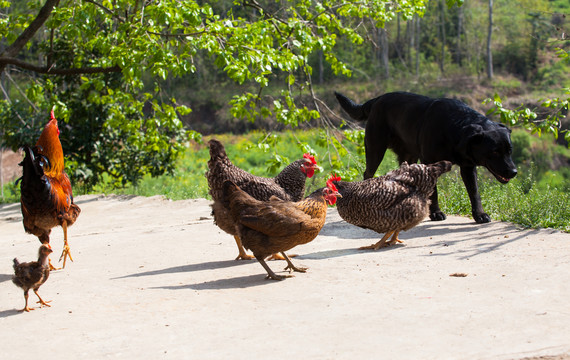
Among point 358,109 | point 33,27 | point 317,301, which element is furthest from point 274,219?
→ point 33,27

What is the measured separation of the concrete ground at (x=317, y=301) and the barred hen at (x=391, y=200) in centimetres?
33

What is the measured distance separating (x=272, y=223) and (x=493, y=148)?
A: 3.46 m

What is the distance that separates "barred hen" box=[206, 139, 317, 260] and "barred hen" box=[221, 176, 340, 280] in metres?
0.67

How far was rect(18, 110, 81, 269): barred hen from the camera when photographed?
661 cm

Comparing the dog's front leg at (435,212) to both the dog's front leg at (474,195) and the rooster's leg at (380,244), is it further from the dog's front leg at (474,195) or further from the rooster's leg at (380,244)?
the rooster's leg at (380,244)

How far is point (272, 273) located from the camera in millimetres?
5914

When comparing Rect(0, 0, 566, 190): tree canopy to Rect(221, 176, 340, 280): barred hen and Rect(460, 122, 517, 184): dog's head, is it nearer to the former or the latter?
Rect(460, 122, 517, 184): dog's head

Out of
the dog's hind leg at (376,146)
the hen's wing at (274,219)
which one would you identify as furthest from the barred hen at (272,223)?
the dog's hind leg at (376,146)

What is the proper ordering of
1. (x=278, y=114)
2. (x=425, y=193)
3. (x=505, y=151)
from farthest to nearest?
1. (x=278, y=114)
2. (x=505, y=151)
3. (x=425, y=193)

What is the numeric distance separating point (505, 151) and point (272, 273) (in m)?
3.70

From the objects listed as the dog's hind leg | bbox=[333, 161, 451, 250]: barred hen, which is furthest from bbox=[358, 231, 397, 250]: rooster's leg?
the dog's hind leg

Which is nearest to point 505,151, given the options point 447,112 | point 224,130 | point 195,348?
point 447,112

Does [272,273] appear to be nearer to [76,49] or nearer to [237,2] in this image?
[237,2]

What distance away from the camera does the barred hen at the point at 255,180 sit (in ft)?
22.5
